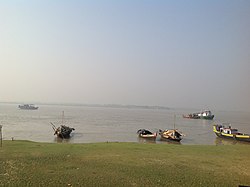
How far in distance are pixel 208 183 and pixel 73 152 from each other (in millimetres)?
7929

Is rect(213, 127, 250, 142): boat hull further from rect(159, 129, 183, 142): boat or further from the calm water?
rect(159, 129, 183, 142): boat

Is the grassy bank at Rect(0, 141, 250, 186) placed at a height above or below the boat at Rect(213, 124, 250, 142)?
above

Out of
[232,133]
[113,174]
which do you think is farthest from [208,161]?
[232,133]

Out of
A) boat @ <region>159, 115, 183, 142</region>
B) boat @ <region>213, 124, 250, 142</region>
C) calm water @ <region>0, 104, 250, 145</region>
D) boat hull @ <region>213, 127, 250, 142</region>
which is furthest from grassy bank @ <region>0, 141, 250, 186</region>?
boat @ <region>213, 124, 250, 142</region>

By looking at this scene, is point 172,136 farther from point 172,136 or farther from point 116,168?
point 116,168

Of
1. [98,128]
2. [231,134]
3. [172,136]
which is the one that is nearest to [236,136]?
[231,134]

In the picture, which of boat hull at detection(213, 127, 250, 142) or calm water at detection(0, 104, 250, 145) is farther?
calm water at detection(0, 104, 250, 145)

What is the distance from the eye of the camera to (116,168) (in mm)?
11727

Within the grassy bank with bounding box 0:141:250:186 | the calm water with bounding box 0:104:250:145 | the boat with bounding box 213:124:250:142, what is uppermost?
the grassy bank with bounding box 0:141:250:186

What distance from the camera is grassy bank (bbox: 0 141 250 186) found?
32.0ft

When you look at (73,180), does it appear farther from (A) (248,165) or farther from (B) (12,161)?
(A) (248,165)

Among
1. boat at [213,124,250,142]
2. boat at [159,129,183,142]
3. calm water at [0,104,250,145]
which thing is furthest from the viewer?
calm water at [0,104,250,145]

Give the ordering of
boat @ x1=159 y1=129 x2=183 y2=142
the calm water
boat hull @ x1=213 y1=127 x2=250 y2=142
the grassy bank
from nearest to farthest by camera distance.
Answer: the grassy bank → boat @ x1=159 y1=129 x2=183 y2=142 → boat hull @ x1=213 y1=127 x2=250 y2=142 → the calm water

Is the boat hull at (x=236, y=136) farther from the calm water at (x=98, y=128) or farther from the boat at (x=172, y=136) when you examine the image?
the boat at (x=172, y=136)
